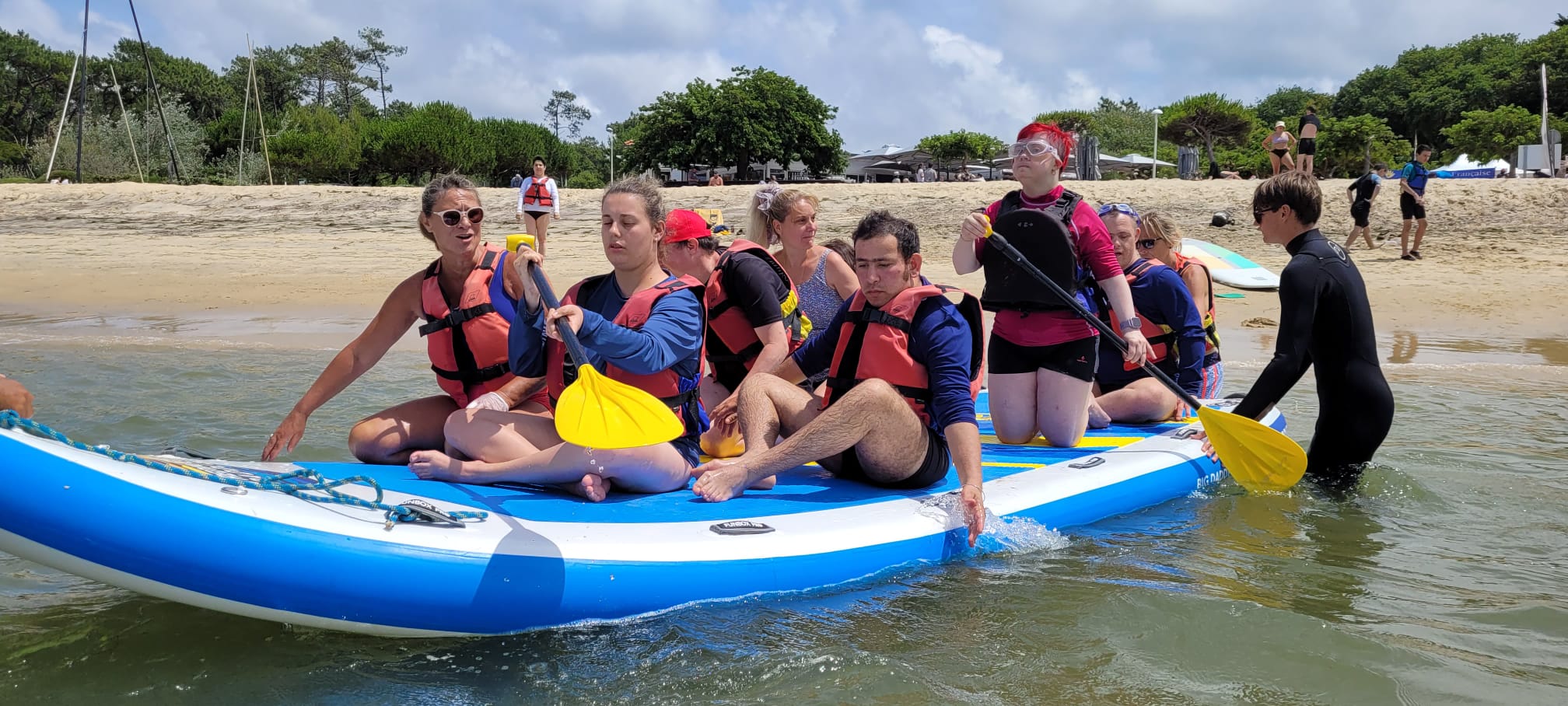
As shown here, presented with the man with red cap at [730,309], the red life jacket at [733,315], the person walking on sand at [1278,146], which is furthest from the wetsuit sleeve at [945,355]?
the person walking on sand at [1278,146]

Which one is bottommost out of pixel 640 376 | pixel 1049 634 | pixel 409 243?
pixel 1049 634

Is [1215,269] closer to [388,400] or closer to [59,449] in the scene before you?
[388,400]

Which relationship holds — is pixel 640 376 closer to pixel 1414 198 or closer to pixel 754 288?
pixel 754 288

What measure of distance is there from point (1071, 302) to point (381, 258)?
10.0m

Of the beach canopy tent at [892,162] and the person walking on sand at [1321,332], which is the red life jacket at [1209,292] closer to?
the person walking on sand at [1321,332]

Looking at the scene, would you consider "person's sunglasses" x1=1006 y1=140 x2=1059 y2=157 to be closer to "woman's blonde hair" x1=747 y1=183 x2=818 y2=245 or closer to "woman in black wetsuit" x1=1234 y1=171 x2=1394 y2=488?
"woman in black wetsuit" x1=1234 y1=171 x2=1394 y2=488

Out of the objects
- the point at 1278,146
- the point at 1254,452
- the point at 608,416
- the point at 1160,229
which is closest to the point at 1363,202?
the point at 1278,146

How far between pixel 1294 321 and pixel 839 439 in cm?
167

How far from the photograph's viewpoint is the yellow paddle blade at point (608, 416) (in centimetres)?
272

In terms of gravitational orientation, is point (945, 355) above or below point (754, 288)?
below

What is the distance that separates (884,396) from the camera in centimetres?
325

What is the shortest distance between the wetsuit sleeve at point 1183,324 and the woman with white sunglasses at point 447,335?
2.64 metres

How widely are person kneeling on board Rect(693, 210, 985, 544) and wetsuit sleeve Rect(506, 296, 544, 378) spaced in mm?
596

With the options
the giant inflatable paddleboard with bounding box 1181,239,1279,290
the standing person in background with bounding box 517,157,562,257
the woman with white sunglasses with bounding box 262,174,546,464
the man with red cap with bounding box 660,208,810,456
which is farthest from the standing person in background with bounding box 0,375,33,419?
the giant inflatable paddleboard with bounding box 1181,239,1279,290
